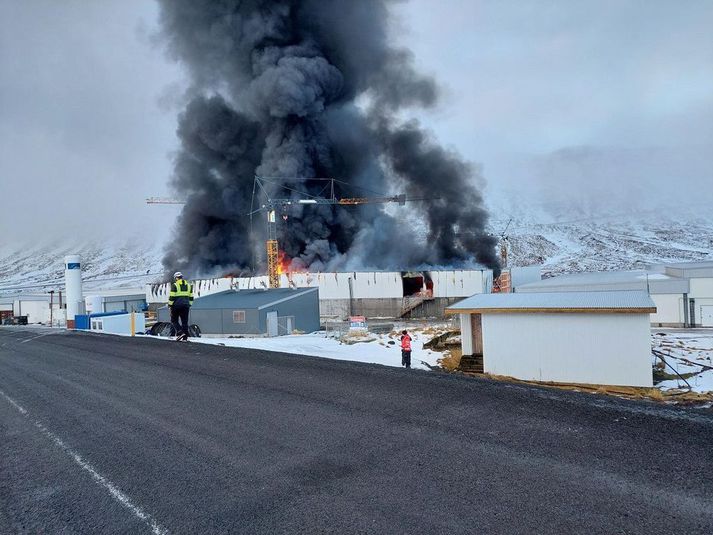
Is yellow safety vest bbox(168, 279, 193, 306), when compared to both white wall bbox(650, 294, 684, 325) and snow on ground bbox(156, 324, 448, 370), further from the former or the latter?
white wall bbox(650, 294, 684, 325)

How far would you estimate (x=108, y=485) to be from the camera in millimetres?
4023

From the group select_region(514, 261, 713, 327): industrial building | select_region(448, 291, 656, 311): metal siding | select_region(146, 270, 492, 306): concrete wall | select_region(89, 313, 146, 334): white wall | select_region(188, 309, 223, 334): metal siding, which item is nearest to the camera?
select_region(448, 291, 656, 311): metal siding

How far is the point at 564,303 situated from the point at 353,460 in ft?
36.5

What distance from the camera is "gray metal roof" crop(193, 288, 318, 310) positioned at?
31438 mm

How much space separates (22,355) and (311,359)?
935cm

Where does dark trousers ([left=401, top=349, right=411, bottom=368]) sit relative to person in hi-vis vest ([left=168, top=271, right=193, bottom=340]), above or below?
below

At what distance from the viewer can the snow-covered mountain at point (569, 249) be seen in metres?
125

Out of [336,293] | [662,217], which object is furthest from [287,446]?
[662,217]

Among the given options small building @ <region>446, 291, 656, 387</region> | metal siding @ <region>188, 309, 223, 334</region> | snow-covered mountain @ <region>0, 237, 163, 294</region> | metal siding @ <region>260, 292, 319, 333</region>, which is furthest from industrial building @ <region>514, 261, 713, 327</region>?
snow-covered mountain @ <region>0, 237, 163, 294</region>

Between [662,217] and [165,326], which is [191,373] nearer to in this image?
[165,326]

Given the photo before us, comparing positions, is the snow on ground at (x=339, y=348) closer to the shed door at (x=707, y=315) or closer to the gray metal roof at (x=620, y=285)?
the gray metal roof at (x=620, y=285)

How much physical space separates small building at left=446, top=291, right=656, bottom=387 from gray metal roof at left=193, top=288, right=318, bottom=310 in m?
20.0

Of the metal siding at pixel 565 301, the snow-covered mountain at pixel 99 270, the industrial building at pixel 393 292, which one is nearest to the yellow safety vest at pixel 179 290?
the metal siding at pixel 565 301

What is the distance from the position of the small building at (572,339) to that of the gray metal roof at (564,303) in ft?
0.08
